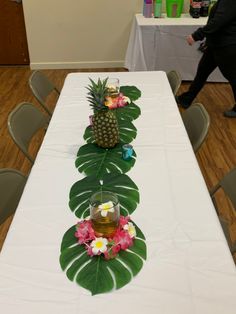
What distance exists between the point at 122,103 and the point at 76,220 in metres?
0.93

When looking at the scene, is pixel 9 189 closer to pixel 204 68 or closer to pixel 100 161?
pixel 100 161

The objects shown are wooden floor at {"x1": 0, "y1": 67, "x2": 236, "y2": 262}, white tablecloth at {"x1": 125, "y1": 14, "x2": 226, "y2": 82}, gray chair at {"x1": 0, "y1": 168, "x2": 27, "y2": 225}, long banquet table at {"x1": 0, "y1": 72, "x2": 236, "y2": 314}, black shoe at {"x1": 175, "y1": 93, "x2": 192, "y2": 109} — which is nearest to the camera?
long banquet table at {"x1": 0, "y1": 72, "x2": 236, "y2": 314}

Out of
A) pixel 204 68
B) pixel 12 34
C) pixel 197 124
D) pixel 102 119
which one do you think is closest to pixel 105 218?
pixel 102 119

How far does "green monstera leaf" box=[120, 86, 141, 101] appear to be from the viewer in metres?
1.98

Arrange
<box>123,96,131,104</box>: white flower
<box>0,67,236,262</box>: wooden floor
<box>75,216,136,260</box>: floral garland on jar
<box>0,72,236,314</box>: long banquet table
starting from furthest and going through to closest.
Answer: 1. <box>0,67,236,262</box>: wooden floor
2. <box>123,96,131,104</box>: white flower
3. <box>75,216,136,260</box>: floral garland on jar
4. <box>0,72,236,314</box>: long banquet table

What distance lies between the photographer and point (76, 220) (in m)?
1.10

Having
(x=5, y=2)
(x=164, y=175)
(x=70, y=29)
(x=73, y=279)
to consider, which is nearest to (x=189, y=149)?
(x=164, y=175)

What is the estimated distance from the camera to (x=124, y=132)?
1595mm

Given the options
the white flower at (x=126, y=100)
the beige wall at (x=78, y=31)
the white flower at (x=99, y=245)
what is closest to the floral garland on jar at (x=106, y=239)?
the white flower at (x=99, y=245)

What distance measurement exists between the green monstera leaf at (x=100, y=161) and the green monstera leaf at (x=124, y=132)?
63 millimetres

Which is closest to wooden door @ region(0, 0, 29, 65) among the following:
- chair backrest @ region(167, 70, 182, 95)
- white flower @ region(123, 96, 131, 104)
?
chair backrest @ region(167, 70, 182, 95)

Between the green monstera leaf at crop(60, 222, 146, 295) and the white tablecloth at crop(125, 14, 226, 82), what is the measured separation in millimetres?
3055

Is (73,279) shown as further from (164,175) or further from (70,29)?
(70,29)

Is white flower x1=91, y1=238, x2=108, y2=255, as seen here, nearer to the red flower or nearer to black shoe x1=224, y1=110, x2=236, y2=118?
the red flower
